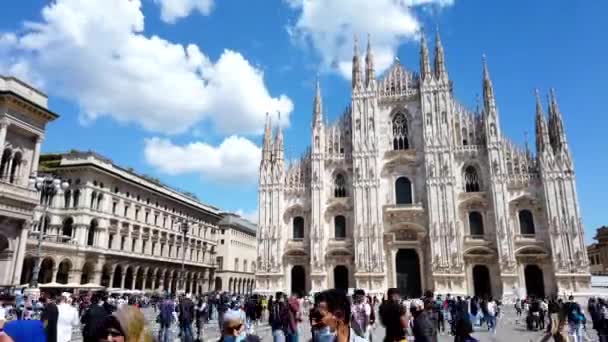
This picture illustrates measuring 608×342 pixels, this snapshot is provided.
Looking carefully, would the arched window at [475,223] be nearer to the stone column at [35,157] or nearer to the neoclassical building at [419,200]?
the neoclassical building at [419,200]

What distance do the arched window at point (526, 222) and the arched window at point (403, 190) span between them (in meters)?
8.79

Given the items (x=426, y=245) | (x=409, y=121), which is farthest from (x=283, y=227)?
(x=409, y=121)

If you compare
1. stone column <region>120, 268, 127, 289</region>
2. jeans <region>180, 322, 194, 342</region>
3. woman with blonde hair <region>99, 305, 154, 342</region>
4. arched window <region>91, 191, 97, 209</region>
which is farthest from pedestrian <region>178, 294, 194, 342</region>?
stone column <region>120, 268, 127, 289</region>

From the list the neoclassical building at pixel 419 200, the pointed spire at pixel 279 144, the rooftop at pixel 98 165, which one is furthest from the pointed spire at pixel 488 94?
the rooftop at pixel 98 165

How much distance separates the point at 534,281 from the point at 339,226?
15854 mm

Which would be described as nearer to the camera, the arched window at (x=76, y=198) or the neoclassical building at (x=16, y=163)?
the neoclassical building at (x=16, y=163)

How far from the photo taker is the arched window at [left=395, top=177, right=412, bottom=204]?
38428 mm

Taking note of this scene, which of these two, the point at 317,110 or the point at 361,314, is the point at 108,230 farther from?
the point at 361,314

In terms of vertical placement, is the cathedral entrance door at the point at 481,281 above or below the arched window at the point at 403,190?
below

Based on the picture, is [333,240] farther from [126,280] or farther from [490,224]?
[126,280]

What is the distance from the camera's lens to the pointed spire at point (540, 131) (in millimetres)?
35625

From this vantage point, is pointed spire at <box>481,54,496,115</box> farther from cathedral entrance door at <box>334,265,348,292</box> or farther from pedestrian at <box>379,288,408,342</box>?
pedestrian at <box>379,288,408,342</box>

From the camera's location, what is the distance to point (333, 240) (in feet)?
125

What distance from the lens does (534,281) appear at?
3441cm
